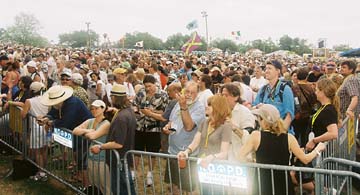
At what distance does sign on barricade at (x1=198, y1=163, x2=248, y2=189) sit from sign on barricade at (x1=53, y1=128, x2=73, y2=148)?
2.47 metres

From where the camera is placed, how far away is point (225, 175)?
3896mm

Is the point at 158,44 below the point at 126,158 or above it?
above

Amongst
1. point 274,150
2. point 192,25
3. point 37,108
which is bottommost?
point 274,150

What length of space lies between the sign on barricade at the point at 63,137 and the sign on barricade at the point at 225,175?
2.47m

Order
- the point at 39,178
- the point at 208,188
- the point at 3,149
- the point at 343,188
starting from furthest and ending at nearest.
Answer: the point at 3,149
the point at 39,178
the point at 343,188
the point at 208,188

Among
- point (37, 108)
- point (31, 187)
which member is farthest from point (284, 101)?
point (31, 187)

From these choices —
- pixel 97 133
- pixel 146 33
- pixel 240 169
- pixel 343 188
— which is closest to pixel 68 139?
pixel 97 133

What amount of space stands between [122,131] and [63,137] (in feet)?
4.46

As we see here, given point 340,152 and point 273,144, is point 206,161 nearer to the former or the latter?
point 273,144

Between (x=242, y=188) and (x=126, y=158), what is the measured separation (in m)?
1.64

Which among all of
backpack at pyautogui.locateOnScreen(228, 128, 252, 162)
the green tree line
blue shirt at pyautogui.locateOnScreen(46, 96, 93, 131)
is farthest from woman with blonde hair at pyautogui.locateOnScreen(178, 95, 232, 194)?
the green tree line

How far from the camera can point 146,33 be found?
423 feet

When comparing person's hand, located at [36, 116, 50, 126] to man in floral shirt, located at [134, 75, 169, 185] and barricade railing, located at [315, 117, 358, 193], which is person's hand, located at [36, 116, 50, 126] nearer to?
man in floral shirt, located at [134, 75, 169, 185]

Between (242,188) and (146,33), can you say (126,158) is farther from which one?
(146,33)
